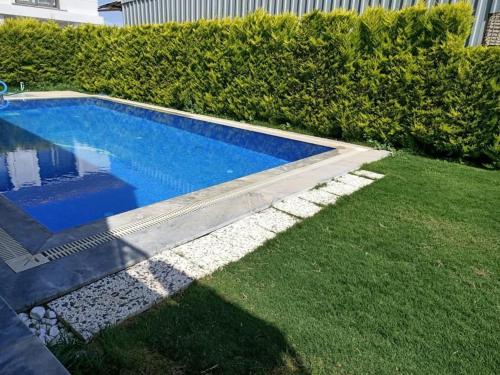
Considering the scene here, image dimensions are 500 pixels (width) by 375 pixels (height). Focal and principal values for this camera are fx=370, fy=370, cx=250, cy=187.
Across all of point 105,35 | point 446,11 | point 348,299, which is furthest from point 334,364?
point 105,35

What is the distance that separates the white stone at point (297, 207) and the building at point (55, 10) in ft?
79.4

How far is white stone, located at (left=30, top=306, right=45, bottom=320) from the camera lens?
8.25 feet

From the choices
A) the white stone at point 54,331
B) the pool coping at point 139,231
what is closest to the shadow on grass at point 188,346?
the white stone at point 54,331

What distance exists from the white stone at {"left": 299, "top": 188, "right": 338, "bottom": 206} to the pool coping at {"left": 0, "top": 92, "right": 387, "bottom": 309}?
16cm

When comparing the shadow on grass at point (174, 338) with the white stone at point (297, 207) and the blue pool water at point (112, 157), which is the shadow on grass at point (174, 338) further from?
the blue pool water at point (112, 157)

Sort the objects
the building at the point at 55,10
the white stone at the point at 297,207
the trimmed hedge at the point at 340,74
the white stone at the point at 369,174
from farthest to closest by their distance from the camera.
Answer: the building at the point at 55,10 < the trimmed hedge at the point at 340,74 < the white stone at the point at 369,174 < the white stone at the point at 297,207

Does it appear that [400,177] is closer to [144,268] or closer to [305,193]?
[305,193]

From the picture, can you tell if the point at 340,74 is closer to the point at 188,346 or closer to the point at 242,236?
the point at 242,236

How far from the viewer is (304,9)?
11.2 meters

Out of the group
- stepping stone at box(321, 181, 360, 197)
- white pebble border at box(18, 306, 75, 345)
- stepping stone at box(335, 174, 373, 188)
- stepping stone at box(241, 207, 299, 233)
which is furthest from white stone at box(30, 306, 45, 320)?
stepping stone at box(335, 174, 373, 188)

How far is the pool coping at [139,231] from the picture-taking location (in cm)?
288

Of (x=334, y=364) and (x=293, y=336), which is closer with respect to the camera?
(x=334, y=364)

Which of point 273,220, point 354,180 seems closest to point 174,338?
point 273,220

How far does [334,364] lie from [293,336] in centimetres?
31
